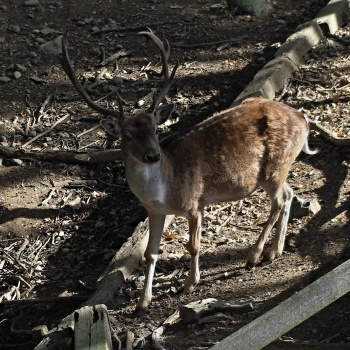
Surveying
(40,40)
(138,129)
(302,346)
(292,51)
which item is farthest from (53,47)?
(302,346)

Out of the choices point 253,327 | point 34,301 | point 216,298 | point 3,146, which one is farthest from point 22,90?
point 253,327

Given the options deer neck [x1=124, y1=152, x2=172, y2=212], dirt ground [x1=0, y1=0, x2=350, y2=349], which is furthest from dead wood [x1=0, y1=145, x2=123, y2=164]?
deer neck [x1=124, y1=152, x2=172, y2=212]

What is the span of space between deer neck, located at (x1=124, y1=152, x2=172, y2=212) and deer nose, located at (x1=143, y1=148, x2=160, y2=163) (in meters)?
0.20

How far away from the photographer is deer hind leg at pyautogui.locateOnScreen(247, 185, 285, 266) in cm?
769

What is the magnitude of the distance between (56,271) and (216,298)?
6.44ft

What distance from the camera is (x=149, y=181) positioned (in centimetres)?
718

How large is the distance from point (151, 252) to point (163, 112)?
122cm

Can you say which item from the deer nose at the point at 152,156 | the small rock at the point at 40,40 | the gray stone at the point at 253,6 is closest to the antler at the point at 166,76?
the deer nose at the point at 152,156

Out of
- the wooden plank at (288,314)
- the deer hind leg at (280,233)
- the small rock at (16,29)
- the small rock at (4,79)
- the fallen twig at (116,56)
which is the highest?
the small rock at (16,29)

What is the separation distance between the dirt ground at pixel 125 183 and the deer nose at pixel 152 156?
1.31 meters

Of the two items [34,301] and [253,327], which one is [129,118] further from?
[253,327]

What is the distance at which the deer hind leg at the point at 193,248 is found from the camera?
7.45 meters

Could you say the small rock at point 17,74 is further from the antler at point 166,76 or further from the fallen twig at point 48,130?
the antler at point 166,76

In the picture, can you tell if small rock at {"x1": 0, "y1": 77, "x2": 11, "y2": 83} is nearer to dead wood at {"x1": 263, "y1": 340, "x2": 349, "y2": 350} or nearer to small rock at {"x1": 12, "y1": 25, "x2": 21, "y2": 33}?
small rock at {"x1": 12, "y1": 25, "x2": 21, "y2": 33}
